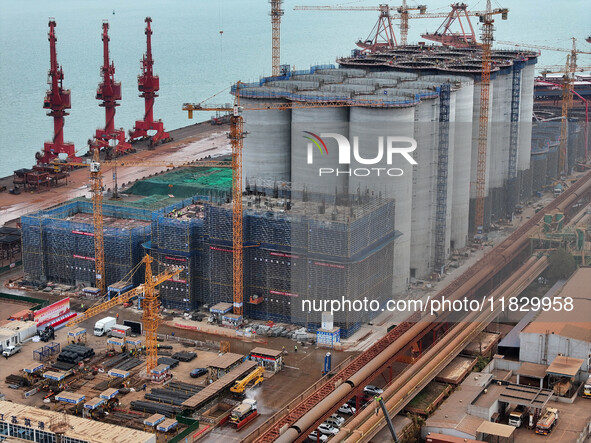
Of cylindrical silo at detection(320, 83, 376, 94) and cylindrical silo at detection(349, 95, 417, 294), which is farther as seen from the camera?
cylindrical silo at detection(320, 83, 376, 94)

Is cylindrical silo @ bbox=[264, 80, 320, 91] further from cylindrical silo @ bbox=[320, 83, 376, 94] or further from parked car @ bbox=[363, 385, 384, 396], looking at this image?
parked car @ bbox=[363, 385, 384, 396]

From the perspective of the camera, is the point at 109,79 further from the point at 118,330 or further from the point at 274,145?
the point at 118,330

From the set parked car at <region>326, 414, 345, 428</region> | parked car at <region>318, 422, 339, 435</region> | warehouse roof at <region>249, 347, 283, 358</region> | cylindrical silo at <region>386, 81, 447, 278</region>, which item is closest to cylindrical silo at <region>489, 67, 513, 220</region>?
cylindrical silo at <region>386, 81, 447, 278</region>

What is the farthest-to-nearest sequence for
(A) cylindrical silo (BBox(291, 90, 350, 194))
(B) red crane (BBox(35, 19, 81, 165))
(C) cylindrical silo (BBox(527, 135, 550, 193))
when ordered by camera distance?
(B) red crane (BBox(35, 19, 81, 165)) < (C) cylindrical silo (BBox(527, 135, 550, 193)) < (A) cylindrical silo (BBox(291, 90, 350, 194))

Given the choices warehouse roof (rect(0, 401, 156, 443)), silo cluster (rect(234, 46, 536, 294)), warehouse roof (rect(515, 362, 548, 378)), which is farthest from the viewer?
silo cluster (rect(234, 46, 536, 294))

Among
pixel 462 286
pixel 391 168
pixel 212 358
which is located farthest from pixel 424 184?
pixel 212 358

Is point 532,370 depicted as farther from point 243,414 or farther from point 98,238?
point 98,238

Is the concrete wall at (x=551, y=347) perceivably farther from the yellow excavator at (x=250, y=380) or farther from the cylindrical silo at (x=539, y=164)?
the cylindrical silo at (x=539, y=164)

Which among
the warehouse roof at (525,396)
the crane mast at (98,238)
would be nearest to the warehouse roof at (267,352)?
the warehouse roof at (525,396)
